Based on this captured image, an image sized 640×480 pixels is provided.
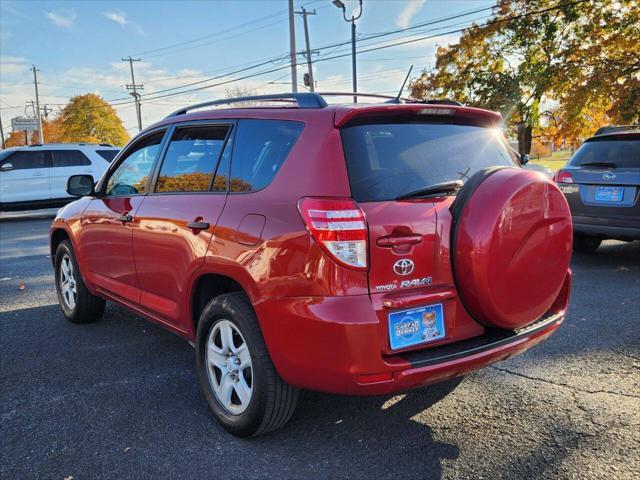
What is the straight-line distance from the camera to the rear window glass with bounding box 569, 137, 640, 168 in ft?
20.3

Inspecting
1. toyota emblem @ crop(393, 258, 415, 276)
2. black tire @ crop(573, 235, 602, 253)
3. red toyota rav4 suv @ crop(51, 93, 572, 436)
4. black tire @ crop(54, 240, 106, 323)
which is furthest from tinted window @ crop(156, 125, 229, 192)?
black tire @ crop(573, 235, 602, 253)

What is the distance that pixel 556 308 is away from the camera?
3008 mm

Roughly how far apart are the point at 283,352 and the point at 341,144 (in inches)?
39.3

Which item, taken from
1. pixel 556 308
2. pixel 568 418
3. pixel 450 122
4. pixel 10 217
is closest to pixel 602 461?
pixel 568 418

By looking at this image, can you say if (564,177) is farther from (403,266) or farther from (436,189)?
(403,266)

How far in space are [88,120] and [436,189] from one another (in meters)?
73.3

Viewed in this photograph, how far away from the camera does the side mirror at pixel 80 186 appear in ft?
14.3

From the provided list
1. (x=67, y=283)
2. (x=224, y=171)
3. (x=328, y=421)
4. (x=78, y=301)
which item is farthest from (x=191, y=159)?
(x=67, y=283)

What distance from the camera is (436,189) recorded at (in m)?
2.51

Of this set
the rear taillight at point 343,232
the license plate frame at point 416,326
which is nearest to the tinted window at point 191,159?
the rear taillight at point 343,232

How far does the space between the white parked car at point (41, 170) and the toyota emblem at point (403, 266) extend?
1392 cm

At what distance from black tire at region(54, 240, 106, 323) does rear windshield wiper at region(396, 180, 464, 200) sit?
3301 mm

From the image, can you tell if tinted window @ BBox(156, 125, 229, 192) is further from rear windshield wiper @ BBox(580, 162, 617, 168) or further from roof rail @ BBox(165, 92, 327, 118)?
rear windshield wiper @ BBox(580, 162, 617, 168)

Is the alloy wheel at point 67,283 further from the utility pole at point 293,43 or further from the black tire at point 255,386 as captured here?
the utility pole at point 293,43
